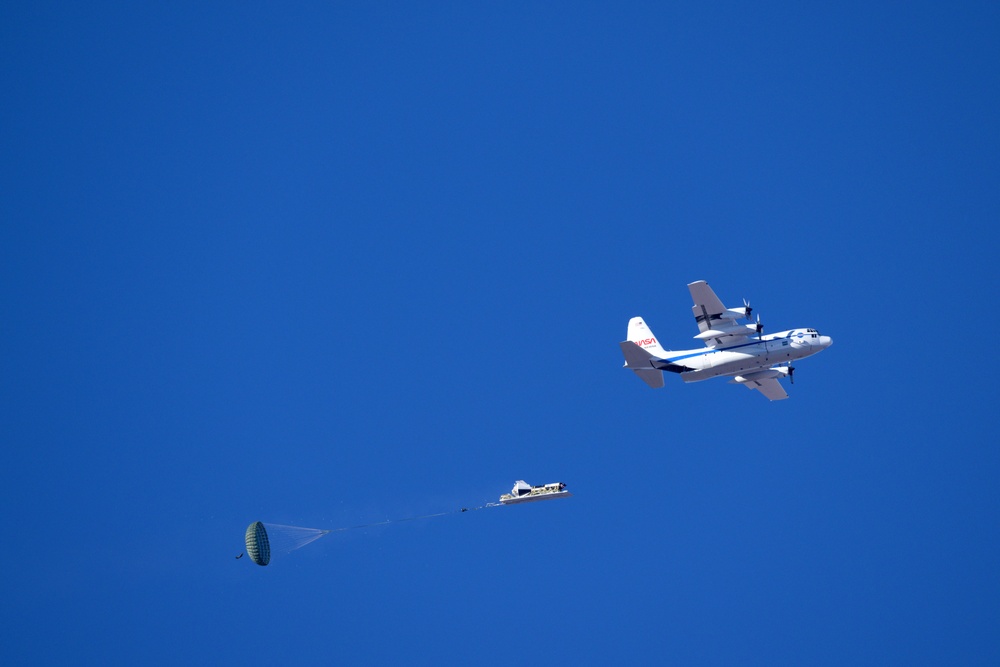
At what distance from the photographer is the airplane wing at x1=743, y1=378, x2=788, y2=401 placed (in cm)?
6544

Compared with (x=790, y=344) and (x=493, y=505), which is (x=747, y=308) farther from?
(x=493, y=505)

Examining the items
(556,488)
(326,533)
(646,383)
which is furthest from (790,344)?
(326,533)

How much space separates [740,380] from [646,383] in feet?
23.2

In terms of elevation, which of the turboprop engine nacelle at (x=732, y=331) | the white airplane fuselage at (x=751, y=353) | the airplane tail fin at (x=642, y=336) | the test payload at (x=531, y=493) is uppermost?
the airplane tail fin at (x=642, y=336)

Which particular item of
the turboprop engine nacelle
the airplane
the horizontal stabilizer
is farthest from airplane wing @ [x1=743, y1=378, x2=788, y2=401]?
the horizontal stabilizer

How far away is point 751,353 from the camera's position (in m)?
58.9

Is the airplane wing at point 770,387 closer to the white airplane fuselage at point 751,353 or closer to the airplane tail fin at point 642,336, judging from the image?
the white airplane fuselage at point 751,353

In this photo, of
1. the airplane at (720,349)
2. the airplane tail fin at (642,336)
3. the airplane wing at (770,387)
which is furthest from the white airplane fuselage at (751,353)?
the airplane wing at (770,387)

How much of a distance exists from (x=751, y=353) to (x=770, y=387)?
8.35 m

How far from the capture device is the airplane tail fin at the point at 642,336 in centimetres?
6150

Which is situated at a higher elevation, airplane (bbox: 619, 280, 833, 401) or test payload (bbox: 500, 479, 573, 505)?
airplane (bbox: 619, 280, 833, 401)

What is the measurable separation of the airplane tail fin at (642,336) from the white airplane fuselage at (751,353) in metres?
1.63

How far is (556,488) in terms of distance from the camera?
57000 millimetres

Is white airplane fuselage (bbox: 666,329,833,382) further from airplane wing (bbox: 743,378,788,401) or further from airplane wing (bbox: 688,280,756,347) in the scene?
airplane wing (bbox: 743,378,788,401)
